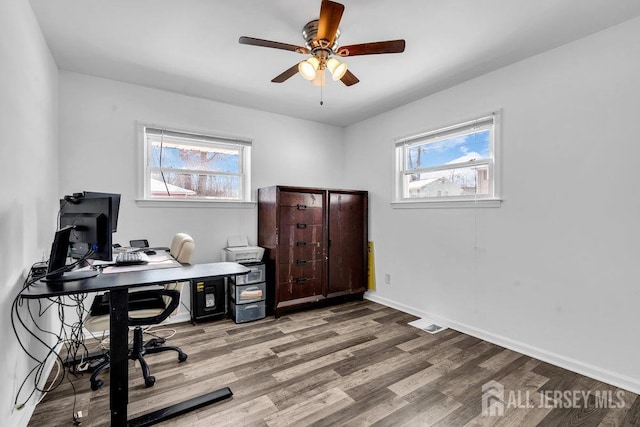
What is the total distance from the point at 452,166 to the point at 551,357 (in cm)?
194

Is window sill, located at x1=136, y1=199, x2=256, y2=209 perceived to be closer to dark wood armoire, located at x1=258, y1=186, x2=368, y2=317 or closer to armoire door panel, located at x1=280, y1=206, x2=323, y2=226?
dark wood armoire, located at x1=258, y1=186, x2=368, y2=317

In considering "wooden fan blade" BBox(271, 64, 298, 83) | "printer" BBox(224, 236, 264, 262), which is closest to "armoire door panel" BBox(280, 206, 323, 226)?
"printer" BBox(224, 236, 264, 262)

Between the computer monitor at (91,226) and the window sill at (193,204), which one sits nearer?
the computer monitor at (91,226)

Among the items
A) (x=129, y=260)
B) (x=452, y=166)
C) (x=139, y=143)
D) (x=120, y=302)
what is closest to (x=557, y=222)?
(x=452, y=166)

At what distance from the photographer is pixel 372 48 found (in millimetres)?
1977

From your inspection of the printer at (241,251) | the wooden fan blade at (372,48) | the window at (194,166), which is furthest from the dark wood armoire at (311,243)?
the wooden fan blade at (372,48)

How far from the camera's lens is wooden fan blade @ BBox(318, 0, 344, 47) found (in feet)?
5.28

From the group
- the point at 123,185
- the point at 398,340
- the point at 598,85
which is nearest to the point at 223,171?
the point at 123,185

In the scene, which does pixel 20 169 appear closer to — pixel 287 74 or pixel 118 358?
pixel 118 358

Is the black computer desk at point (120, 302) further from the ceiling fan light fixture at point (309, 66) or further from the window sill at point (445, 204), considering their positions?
the window sill at point (445, 204)

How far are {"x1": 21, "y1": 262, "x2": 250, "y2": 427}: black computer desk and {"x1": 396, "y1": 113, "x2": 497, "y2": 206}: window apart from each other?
2493mm

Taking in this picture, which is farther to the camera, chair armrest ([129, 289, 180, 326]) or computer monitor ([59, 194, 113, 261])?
chair armrest ([129, 289, 180, 326])

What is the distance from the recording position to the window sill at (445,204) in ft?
9.44

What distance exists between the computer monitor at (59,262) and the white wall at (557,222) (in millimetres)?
3176
